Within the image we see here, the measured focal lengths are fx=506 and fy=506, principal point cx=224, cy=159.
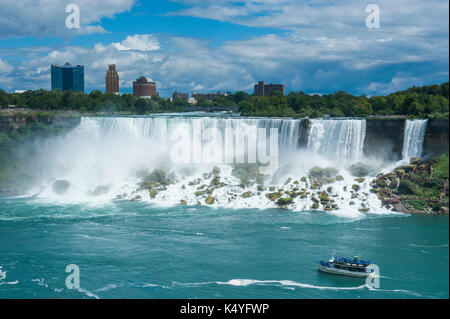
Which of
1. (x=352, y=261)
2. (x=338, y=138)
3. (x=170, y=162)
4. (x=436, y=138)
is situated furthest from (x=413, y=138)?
(x=170, y=162)

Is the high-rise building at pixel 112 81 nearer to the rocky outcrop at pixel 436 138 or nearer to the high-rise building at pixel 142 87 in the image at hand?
the high-rise building at pixel 142 87

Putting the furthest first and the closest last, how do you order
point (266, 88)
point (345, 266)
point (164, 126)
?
point (266, 88) < point (164, 126) < point (345, 266)

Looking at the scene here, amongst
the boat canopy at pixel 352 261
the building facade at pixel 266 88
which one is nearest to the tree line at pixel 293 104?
the boat canopy at pixel 352 261

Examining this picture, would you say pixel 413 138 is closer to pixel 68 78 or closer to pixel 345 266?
pixel 345 266

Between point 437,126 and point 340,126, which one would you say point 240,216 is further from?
point 437,126
